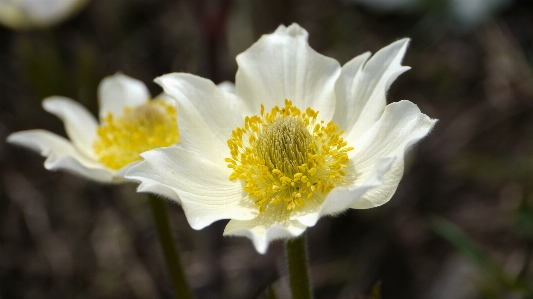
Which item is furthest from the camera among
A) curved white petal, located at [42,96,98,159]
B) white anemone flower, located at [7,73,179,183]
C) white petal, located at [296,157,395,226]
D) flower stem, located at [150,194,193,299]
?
curved white petal, located at [42,96,98,159]

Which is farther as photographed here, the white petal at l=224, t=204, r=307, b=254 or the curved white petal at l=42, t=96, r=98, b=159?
the curved white petal at l=42, t=96, r=98, b=159

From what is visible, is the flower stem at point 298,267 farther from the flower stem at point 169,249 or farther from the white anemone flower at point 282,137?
the flower stem at point 169,249

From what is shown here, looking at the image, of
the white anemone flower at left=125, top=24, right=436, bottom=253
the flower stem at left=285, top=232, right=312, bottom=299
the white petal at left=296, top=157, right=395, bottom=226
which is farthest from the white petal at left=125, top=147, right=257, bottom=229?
the white petal at left=296, top=157, right=395, bottom=226

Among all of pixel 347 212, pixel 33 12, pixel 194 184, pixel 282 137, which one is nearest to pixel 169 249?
pixel 194 184

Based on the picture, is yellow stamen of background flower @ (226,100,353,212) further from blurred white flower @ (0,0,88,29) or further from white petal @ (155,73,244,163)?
blurred white flower @ (0,0,88,29)

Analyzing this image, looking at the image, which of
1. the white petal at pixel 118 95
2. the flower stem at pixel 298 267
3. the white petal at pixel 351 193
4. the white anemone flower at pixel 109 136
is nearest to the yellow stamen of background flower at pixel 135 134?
the white anemone flower at pixel 109 136

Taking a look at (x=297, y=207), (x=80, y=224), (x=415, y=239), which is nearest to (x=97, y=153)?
(x=297, y=207)

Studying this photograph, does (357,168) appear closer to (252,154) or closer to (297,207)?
(297,207)
